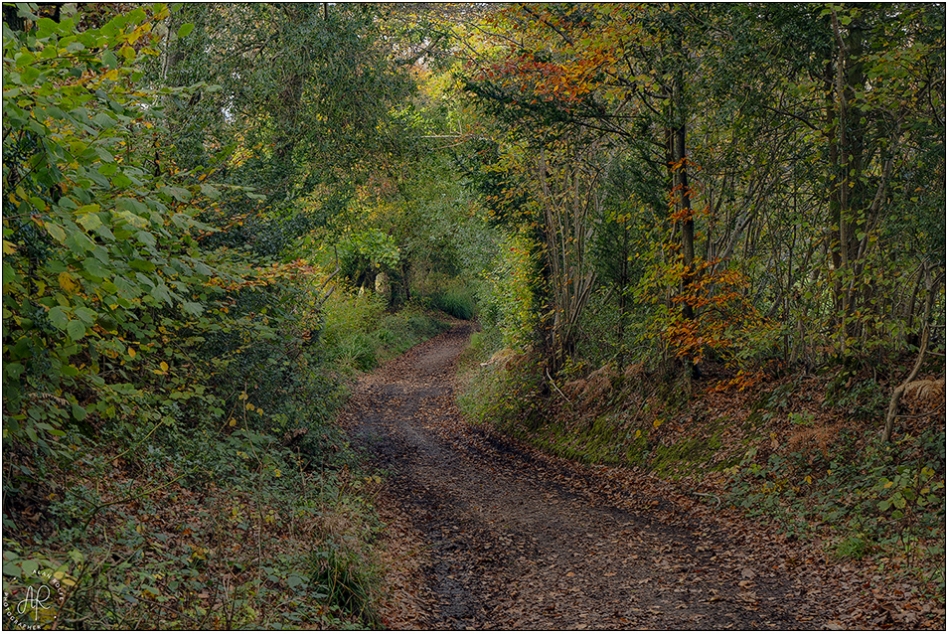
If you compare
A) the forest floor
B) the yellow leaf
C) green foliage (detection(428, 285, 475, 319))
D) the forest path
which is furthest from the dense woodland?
green foliage (detection(428, 285, 475, 319))

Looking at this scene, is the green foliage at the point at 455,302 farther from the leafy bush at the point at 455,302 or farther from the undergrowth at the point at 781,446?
the undergrowth at the point at 781,446

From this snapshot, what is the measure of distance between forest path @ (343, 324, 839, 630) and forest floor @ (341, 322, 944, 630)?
0.06ft

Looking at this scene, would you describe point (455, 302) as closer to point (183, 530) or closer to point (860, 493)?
point (860, 493)

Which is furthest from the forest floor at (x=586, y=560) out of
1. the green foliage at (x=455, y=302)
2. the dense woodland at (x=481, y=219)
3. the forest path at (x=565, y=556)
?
the green foliage at (x=455, y=302)

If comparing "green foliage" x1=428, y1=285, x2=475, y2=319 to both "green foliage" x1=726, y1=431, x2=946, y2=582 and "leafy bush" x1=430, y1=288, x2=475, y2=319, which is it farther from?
"green foliage" x1=726, y1=431, x2=946, y2=582

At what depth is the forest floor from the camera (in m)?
6.91

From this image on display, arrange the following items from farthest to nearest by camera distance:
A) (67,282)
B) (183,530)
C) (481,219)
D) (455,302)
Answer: (455,302)
(481,219)
(183,530)
(67,282)

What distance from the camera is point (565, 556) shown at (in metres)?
8.95

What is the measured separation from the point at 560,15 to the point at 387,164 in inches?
195

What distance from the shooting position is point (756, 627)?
6.48m

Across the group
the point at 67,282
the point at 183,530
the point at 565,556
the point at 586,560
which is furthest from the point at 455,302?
the point at 67,282

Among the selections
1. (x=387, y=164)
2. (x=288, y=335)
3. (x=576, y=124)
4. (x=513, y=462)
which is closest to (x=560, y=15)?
(x=576, y=124)

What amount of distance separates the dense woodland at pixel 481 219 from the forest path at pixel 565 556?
66 cm

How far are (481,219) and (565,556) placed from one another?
38.8 ft
